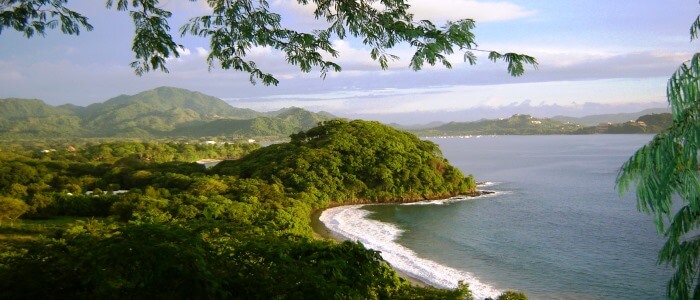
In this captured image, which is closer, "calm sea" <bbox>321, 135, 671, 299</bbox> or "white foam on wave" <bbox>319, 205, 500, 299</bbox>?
"white foam on wave" <bbox>319, 205, 500, 299</bbox>

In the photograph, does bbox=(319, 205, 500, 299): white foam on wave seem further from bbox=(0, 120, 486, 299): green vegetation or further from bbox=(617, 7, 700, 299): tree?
bbox=(617, 7, 700, 299): tree

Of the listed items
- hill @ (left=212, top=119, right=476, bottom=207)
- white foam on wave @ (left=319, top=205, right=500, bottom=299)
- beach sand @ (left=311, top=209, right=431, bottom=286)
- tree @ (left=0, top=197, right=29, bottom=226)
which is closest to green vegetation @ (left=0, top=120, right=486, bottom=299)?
hill @ (left=212, top=119, right=476, bottom=207)

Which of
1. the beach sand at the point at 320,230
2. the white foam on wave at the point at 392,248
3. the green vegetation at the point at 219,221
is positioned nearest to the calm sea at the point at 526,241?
the white foam on wave at the point at 392,248

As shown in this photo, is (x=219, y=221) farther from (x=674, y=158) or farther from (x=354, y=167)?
(x=354, y=167)

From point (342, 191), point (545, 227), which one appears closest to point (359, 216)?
point (342, 191)

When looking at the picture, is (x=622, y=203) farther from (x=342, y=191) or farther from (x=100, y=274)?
(x=100, y=274)
